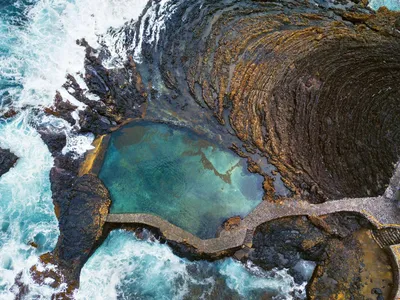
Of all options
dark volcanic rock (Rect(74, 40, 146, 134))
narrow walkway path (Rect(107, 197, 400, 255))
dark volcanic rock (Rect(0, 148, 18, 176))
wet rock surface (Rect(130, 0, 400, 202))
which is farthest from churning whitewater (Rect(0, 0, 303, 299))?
wet rock surface (Rect(130, 0, 400, 202))

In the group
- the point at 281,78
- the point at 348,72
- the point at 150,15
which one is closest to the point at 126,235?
the point at 281,78

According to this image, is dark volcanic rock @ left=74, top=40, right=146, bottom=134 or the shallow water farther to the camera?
dark volcanic rock @ left=74, top=40, right=146, bottom=134

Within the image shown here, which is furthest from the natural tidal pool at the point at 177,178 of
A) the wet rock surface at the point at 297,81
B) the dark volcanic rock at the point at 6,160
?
the dark volcanic rock at the point at 6,160

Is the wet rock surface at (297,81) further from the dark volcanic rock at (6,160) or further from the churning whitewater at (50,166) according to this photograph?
the dark volcanic rock at (6,160)

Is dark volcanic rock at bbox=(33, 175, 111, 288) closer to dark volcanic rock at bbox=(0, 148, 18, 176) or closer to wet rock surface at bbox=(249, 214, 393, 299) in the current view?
dark volcanic rock at bbox=(0, 148, 18, 176)

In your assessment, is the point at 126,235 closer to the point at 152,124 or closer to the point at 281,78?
the point at 152,124
